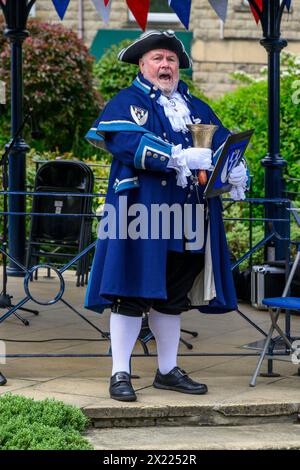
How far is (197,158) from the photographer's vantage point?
5.57m

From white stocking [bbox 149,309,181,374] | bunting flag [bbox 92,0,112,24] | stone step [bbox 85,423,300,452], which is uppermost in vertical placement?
bunting flag [bbox 92,0,112,24]

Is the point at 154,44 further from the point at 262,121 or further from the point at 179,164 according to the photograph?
the point at 262,121

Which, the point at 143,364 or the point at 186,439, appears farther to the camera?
the point at 143,364

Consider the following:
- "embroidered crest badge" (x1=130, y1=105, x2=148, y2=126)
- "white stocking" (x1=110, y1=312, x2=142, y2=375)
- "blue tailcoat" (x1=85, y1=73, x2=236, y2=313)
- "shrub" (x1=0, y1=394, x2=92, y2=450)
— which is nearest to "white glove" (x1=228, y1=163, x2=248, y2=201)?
"blue tailcoat" (x1=85, y1=73, x2=236, y2=313)

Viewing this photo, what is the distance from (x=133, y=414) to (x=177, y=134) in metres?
1.46

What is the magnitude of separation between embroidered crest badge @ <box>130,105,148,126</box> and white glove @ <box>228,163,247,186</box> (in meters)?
0.54

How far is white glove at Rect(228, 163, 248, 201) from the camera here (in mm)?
5812

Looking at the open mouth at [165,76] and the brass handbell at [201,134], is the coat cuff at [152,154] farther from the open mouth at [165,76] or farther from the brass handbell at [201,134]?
the open mouth at [165,76]

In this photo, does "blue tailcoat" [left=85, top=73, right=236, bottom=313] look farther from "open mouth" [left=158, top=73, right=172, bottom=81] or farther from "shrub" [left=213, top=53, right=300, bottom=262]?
"shrub" [left=213, top=53, right=300, bottom=262]

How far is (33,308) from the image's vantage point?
858cm

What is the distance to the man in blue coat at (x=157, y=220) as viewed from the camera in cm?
560

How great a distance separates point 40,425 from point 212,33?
54.6 ft
